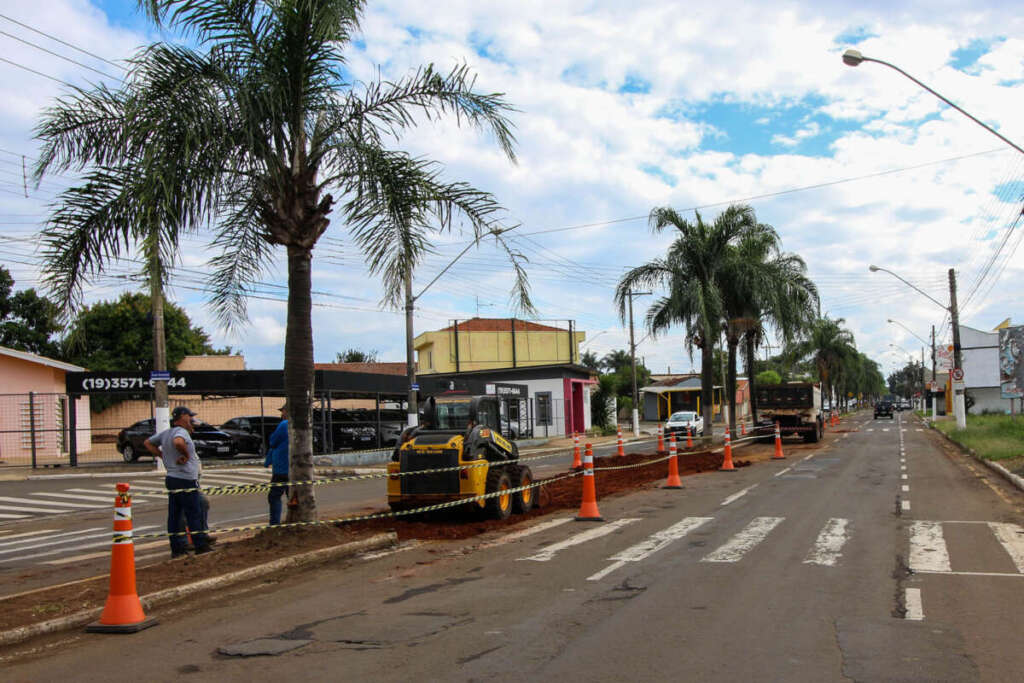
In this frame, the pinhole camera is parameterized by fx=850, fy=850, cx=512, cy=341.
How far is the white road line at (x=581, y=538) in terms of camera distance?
9.95 meters

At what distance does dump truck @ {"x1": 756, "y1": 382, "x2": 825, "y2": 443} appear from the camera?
35.8 m


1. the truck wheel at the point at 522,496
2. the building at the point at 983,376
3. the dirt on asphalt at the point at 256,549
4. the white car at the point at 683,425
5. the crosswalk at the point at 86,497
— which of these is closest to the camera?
the dirt on asphalt at the point at 256,549

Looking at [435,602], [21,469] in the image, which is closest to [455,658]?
[435,602]

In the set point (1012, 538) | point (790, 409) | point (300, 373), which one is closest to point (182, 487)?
point (300, 373)

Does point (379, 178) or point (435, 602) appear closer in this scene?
point (435, 602)

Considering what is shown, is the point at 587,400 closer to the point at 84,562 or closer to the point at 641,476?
the point at 641,476

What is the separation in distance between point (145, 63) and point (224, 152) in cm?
132

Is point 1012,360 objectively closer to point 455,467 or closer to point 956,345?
point 956,345

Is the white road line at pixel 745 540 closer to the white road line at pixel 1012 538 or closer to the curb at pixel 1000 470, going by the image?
the white road line at pixel 1012 538

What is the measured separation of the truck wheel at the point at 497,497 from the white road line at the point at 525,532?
0.65 meters

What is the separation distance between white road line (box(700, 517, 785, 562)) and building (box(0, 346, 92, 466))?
24.1 metres

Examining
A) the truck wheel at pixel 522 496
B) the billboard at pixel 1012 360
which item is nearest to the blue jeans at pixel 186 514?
the truck wheel at pixel 522 496

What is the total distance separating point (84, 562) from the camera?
10.8m

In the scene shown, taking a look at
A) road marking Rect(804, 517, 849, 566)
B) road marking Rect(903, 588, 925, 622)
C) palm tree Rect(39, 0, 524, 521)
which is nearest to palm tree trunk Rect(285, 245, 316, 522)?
palm tree Rect(39, 0, 524, 521)
